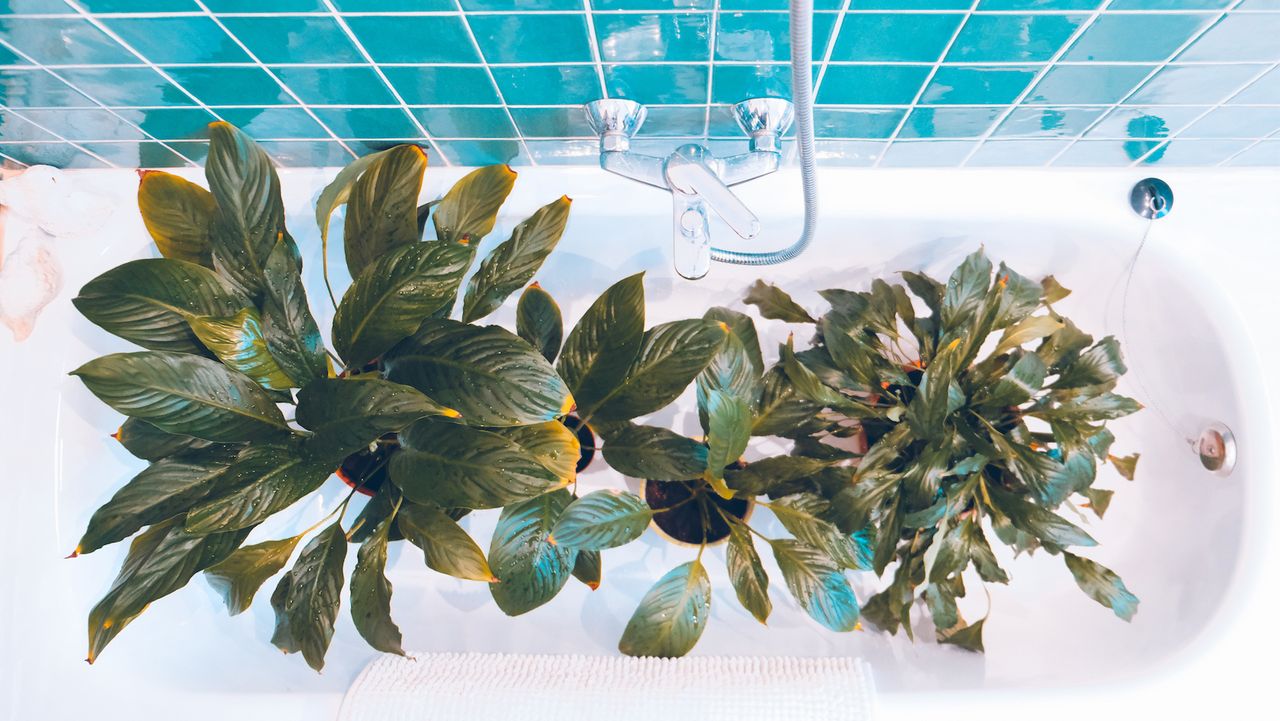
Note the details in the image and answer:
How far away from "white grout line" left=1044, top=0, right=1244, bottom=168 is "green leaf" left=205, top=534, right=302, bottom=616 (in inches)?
52.0

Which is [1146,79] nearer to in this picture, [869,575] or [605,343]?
[605,343]

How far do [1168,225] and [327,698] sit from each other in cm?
156

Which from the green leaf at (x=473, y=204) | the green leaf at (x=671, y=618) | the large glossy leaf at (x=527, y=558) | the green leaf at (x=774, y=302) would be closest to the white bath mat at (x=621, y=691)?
the green leaf at (x=671, y=618)

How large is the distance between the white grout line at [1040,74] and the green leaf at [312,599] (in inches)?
45.1

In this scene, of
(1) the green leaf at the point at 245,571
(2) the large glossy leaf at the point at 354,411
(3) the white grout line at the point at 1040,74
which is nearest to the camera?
(2) the large glossy leaf at the point at 354,411

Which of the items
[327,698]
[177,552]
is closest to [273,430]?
[177,552]

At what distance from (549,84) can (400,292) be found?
39cm

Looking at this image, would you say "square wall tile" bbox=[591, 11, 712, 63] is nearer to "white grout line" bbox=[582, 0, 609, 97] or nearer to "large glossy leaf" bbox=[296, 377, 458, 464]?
"white grout line" bbox=[582, 0, 609, 97]

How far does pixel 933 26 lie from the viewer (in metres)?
0.84

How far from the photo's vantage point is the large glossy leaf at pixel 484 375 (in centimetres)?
77

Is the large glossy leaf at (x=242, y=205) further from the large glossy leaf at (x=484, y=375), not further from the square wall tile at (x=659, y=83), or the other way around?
the square wall tile at (x=659, y=83)

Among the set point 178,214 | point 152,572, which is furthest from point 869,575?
point 178,214

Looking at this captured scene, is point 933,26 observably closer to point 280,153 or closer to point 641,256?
point 641,256

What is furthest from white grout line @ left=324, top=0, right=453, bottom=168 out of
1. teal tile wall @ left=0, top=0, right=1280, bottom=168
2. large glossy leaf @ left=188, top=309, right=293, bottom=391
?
large glossy leaf @ left=188, top=309, right=293, bottom=391
